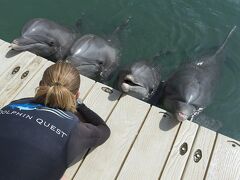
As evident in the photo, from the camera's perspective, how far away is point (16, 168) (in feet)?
12.0

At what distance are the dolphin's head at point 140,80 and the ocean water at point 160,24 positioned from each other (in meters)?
0.87

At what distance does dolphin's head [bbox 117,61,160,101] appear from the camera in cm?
638

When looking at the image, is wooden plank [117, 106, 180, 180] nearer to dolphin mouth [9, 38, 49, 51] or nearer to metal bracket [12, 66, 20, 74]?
metal bracket [12, 66, 20, 74]

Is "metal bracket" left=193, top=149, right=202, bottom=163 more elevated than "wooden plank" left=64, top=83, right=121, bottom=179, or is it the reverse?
"wooden plank" left=64, top=83, right=121, bottom=179

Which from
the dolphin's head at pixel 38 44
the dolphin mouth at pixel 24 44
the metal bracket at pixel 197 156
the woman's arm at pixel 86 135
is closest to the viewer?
the woman's arm at pixel 86 135

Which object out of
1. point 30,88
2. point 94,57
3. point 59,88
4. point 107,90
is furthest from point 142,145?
point 94,57

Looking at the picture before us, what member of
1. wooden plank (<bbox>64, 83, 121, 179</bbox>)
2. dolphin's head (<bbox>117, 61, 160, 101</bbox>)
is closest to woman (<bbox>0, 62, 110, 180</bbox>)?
wooden plank (<bbox>64, 83, 121, 179</bbox>)

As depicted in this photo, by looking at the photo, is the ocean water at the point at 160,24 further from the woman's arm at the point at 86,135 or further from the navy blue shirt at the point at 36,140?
the navy blue shirt at the point at 36,140

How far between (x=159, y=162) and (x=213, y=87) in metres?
2.70

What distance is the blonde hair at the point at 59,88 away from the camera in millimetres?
4051

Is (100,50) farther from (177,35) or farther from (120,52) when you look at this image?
(177,35)

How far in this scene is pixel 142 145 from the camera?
5250mm

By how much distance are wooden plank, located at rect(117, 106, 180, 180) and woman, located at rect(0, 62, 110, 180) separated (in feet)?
2.65

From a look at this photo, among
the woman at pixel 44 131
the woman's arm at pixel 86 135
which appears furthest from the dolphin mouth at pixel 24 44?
the woman at pixel 44 131
